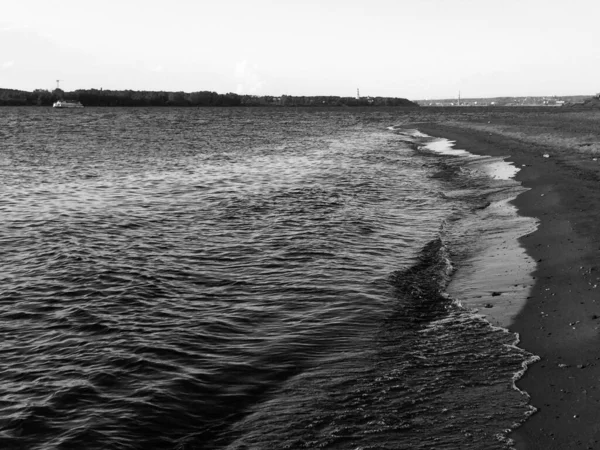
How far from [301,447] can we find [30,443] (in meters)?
3.68

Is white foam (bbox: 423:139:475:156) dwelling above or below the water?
above

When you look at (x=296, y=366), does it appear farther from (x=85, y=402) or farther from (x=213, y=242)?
(x=213, y=242)

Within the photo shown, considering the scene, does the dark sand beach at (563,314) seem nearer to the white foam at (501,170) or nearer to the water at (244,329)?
the water at (244,329)

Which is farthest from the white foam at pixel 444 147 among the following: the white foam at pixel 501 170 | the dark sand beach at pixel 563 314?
the dark sand beach at pixel 563 314

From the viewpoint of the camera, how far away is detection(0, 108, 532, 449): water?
864 centimetres

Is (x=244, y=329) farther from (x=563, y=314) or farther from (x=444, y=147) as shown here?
(x=444, y=147)

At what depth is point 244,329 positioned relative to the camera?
1252 cm

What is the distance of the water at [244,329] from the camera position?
8.64m

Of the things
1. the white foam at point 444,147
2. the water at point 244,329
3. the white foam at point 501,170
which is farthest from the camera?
the white foam at point 444,147

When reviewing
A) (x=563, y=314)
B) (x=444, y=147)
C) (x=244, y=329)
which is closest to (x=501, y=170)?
(x=444, y=147)

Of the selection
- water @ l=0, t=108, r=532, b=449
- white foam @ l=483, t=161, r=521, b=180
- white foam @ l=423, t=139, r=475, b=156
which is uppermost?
white foam @ l=423, t=139, r=475, b=156

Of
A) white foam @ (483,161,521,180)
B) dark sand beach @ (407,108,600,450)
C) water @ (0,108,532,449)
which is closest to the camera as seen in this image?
dark sand beach @ (407,108,600,450)

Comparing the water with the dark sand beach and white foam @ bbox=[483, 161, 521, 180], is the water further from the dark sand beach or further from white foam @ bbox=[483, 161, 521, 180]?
white foam @ bbox=[483, 161, 521, 180]

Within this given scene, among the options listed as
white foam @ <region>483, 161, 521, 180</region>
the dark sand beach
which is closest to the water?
the dark sand beach
